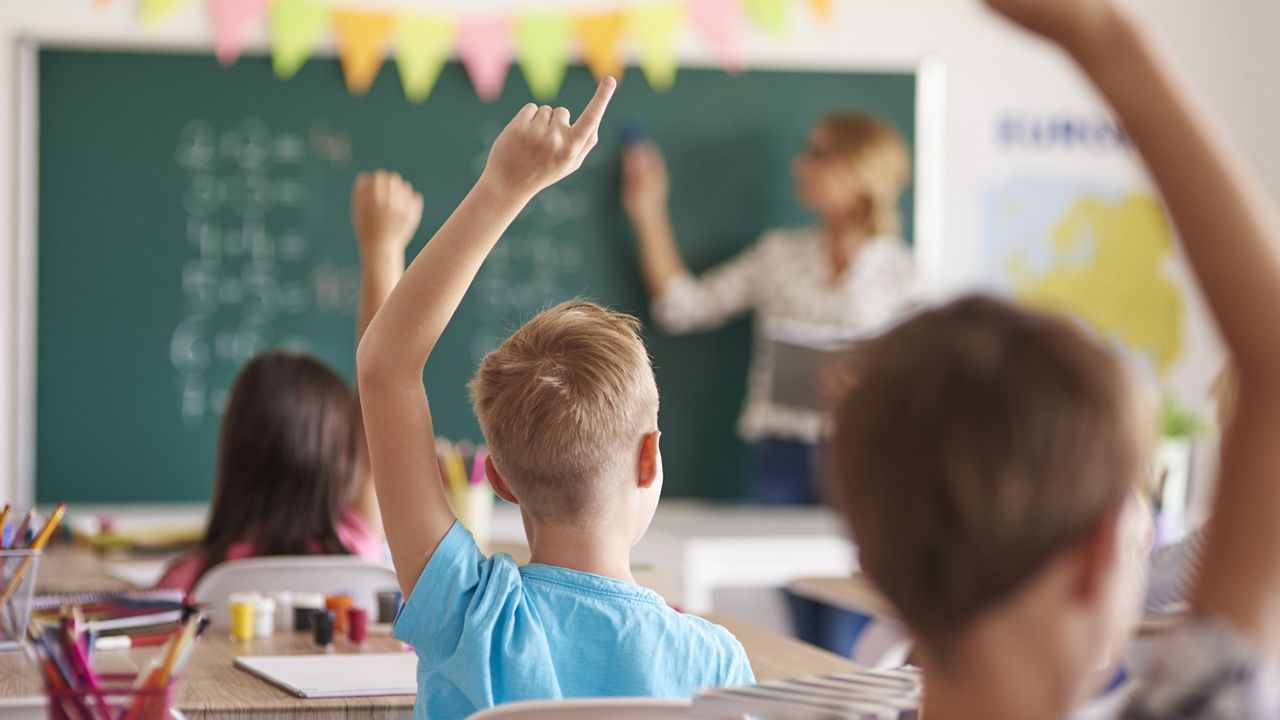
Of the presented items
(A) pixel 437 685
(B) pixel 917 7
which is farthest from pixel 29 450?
(A) pixel 437 685

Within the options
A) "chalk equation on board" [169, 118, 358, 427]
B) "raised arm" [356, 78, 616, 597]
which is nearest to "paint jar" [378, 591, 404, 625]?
"raised arm" [356, 78, 616, 597]

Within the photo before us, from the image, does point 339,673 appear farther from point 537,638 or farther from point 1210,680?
point 1210,680

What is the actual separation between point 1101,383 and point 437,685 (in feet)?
2.59

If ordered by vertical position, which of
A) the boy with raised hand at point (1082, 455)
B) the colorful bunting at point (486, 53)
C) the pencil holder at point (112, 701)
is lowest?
the pencil holder at point (112, 701)

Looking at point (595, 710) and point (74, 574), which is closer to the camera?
point (595, 710)

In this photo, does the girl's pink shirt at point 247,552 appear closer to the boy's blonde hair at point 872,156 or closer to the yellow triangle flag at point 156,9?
the yellow triangle flag at point 156,9

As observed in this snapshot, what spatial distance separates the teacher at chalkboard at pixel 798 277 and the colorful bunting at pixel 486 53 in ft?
1.54

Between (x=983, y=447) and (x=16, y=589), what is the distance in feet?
4.35

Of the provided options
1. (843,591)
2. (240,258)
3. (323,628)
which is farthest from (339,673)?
(240,258)

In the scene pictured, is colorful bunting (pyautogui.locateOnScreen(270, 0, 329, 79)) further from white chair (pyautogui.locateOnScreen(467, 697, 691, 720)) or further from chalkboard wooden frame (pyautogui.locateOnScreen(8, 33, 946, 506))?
white chair (pyautogui.locateOnScreen(467, 697, 691, 720))

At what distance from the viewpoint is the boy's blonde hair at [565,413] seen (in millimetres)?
1336

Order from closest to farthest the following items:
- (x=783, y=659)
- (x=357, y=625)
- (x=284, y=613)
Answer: (x=783, y=659), (x=357, y=625), (x=284, y=613)

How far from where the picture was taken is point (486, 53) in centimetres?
468

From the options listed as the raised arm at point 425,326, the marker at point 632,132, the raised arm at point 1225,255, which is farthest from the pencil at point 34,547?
the marker at point 632,132
